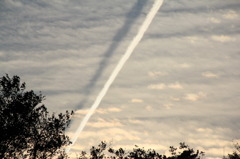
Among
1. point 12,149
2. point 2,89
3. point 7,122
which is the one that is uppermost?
point 2,89

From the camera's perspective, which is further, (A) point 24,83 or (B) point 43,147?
(B) point 43,147

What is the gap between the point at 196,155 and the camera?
337ft

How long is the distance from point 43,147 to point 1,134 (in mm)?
12903

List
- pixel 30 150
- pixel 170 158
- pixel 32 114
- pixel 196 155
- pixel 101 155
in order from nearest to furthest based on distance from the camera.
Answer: pixel 32 114, pixel 30 150, pixel 101 155, pixel 196 155, pixel 170 158

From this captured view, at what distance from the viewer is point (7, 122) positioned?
45281 millimetres

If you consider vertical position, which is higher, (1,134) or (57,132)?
(57,132)

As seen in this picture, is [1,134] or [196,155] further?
[196,155]

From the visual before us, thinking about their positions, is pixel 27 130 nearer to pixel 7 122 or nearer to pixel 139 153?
pixel 7 122

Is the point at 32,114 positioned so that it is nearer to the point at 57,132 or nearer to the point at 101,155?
the point at 57,132

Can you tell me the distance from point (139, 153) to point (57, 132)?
207 feet

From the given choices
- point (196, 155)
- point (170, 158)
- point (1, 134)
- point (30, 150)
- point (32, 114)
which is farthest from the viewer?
point (170, 158)

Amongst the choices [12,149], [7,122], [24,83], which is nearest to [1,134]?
[7,122]

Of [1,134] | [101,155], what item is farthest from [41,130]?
[101,155]

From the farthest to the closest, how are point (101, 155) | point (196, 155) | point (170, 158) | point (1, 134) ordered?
point (170, 158) → point (196, 155) → point (101, 155) → point (1, 134)
